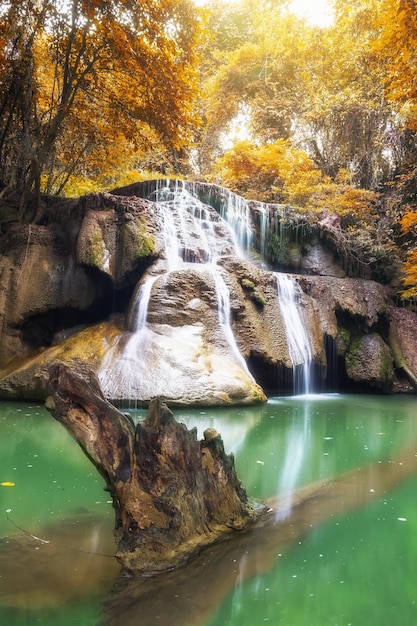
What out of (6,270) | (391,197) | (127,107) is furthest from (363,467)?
(391,197)

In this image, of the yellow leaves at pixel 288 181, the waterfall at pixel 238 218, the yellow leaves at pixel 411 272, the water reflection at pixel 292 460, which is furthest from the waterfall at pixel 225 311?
the yellow leaves at pixel 288 181

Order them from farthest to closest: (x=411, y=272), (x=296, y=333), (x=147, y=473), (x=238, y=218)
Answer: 1. (x=238, y=218)
2. (x=411, y=272)
3. (x=296, y=333)
4. (x=147, y=473)

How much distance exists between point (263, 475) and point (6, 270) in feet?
23.6

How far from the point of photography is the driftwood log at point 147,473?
2309 millimetres

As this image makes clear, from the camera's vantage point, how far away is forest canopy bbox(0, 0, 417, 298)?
9422 millimetres

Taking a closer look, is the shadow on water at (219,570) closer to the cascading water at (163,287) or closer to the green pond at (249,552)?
the green pond at (249,552)

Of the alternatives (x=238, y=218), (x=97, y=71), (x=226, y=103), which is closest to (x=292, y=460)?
(x=238, y=218)

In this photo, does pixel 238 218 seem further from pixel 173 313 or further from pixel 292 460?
pixel 292 460

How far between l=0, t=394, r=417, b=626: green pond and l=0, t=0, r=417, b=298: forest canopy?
534 centimetres

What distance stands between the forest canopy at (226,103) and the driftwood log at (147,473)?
19.1 ft

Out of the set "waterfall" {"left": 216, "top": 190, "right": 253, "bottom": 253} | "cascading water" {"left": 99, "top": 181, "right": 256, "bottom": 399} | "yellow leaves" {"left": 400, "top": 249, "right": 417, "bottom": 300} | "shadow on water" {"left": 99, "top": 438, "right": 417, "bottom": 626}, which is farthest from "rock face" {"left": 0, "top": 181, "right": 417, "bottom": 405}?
"shadow on water" {"left": 99, "top": 438, "right": 417, "bottom": 626}

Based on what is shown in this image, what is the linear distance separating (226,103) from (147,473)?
2230cm

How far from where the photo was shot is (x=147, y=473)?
243 cm

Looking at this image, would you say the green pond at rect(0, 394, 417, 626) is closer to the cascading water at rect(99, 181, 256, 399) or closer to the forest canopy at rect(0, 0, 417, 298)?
the cascading water at rect(99, 181, 256, 399)
